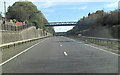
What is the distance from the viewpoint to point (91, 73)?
7605 mm

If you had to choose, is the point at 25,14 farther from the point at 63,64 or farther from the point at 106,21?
the point at 63,64

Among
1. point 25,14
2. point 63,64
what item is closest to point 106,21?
point 63,64

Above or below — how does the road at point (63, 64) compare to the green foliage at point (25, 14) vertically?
below

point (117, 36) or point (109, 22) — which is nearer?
point (109, 22)

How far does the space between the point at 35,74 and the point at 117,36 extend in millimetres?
24386

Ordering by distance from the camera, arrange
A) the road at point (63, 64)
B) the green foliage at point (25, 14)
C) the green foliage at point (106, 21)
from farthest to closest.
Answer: the green foliage at point (25, 14) < the green foliage at point (106, 21) < the road at point (63, 64)

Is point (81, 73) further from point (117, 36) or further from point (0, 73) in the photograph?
point (117, 36)

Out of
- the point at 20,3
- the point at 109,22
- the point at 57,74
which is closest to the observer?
the point at 57,74

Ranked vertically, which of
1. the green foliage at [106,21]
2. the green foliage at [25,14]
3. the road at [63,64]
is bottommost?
the road at [63,64]

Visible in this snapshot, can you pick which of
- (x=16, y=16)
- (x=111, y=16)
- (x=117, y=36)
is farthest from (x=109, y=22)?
(x=16, y=16)

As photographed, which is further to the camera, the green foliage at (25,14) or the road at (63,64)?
the green foliage at (25,14)

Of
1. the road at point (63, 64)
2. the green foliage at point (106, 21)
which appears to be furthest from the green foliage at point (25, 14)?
the road at point (63, 64)

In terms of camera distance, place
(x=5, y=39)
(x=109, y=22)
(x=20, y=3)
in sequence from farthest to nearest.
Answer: (x=20, y=3) → (x=5, y=39) → (x=109, y=22)

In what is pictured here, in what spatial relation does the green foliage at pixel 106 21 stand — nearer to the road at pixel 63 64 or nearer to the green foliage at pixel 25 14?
the road at pixel 63 64
